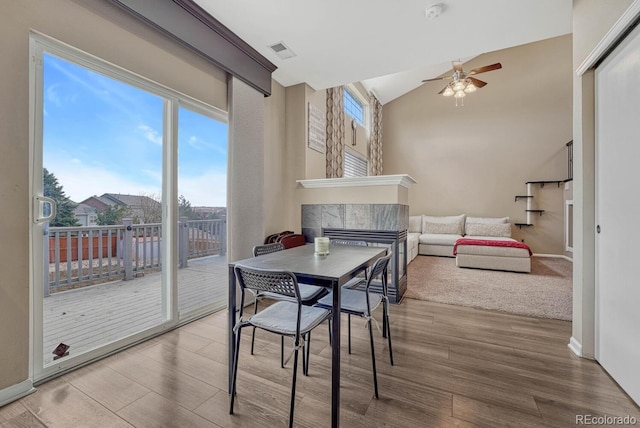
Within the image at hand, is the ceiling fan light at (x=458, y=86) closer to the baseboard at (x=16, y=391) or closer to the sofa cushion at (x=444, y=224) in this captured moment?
the sofa cushion at (x=444, y=224)

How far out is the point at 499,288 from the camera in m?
3.58

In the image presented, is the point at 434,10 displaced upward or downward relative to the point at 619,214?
upward

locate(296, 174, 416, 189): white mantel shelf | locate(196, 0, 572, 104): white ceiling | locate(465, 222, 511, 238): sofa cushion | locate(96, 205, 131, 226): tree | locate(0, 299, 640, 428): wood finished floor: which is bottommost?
locate(0, 299, 640, 428): wood finished floor

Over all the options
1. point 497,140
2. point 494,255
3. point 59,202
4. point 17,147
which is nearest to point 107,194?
point 59,202

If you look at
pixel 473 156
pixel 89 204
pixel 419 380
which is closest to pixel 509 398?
pixel 419 380

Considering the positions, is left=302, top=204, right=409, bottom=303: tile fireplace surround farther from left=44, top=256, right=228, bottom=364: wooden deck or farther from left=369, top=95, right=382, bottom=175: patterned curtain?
left=369, top=95, right=382, bottom=175: patterned curtain

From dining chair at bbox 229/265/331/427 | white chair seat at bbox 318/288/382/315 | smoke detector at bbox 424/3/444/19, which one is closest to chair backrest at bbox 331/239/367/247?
white chair seat at bbox 318/288/382/315

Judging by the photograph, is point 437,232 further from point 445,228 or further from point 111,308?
point 111,308

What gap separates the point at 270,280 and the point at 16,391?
62.2 inches

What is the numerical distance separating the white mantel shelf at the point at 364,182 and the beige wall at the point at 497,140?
424 centimetres

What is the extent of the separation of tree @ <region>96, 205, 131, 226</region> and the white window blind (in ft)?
12.7

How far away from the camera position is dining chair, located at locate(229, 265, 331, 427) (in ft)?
4.19

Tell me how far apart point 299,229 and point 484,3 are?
2950 millimetres

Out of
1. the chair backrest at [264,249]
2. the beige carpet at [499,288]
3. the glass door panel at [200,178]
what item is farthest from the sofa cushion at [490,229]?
the glass door panel at [200,178]
